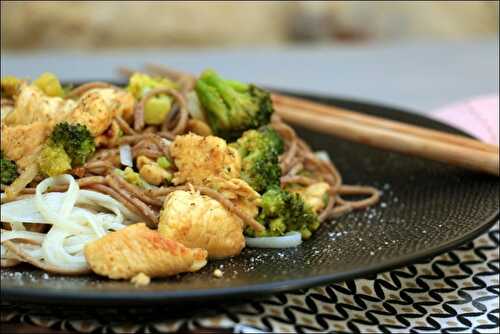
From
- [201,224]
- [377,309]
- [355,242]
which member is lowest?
[377,309]

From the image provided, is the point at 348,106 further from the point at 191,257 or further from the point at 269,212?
the point at 191,257

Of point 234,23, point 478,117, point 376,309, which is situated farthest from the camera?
point 234,23

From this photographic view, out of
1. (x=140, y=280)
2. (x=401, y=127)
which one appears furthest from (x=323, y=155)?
(x=140, y=280)

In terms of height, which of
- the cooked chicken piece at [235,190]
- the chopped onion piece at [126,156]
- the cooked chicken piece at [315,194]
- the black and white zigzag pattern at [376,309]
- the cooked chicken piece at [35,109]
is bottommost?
the black and white zigzag pattern at [376,309]

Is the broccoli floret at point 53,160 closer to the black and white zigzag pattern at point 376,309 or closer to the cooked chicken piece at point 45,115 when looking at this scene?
the cooked chicken piece at point 45,115

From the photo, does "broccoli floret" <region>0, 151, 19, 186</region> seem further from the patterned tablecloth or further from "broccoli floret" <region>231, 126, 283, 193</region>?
"broccoli floret" <region>231, 126, 283, 193</region>

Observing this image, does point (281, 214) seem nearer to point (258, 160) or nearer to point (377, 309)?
point (258, 160)

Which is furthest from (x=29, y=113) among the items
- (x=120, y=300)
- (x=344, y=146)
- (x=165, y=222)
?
(x=344, y=146)

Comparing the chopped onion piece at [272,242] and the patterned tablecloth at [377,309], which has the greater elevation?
the chopped onion piece at [272,242]

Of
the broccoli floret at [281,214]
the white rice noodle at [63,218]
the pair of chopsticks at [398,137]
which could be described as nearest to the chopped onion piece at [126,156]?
the white rice noodle at [63,218]
